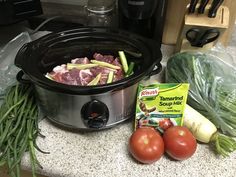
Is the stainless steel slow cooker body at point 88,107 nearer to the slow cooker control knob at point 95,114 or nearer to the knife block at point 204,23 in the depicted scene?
the slow cooker control knob at point 95,114

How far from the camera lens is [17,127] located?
26.1 inches

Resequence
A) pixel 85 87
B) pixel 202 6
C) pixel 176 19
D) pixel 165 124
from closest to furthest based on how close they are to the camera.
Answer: pixel 85 87
pixel 165 124
pixel 202 6
pixel 176 19

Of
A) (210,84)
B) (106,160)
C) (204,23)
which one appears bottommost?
(106,160)

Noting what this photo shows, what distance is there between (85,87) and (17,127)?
22 cm

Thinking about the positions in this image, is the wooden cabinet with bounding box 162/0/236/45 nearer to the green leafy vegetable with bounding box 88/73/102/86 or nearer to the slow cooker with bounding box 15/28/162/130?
the slow cooker with bounding box 15/28/162/130

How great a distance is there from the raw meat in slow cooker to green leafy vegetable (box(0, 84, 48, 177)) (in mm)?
92

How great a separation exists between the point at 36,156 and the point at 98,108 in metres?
0.20

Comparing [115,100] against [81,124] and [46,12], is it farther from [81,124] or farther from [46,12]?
[46,12]

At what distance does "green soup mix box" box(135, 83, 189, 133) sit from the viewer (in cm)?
67

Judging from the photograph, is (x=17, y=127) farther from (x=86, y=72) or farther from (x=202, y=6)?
(x=202, y=6)

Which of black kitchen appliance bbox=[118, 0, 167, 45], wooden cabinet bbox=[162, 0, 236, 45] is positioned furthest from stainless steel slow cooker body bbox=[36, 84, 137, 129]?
wooden cabinet bbox=[162, 0, 236, 45]

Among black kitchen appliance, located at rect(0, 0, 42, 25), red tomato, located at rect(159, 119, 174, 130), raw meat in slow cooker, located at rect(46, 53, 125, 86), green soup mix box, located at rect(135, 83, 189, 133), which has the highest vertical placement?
black kitchen appliance, located at rect(0, 0, 42, 25)

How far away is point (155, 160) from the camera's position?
633 mm

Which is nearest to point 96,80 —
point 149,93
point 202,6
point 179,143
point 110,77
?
point 110,77
